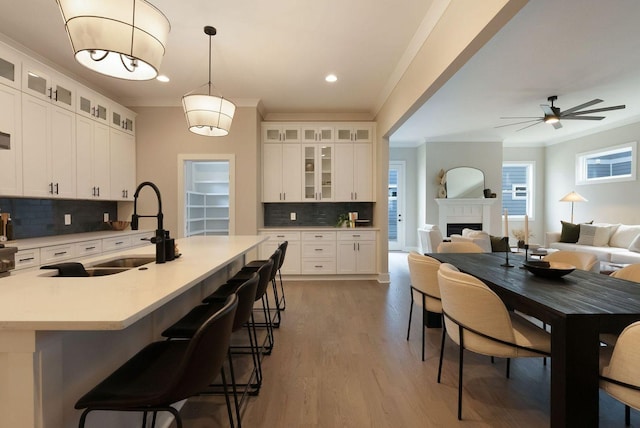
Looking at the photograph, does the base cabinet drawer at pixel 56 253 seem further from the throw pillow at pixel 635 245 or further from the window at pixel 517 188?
the window at pixel 517 188

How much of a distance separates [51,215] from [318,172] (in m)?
3.63

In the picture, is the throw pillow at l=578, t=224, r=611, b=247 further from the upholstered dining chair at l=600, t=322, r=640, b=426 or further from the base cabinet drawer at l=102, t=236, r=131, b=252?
the base cabinet drawer at l=102, t=236, r=131, b=252

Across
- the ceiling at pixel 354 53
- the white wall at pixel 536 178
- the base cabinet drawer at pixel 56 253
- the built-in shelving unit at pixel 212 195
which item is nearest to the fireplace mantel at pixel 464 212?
the white wall at pixel 536 178

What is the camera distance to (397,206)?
8297mm

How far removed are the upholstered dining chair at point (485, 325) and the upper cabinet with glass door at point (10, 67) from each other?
4035mm

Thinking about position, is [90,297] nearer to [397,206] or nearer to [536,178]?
[397,206]

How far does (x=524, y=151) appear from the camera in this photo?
7.97 metres

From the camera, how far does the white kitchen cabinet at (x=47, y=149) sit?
290 cm

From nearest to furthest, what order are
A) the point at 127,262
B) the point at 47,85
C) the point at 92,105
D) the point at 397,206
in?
1. the point at 127,262
2. the point at 47,85
3. the point at 92,105
4. the point at 397,206

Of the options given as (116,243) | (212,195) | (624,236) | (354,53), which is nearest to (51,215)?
(116,243)

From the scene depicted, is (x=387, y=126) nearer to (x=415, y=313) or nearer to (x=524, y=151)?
(x=415, y=313)

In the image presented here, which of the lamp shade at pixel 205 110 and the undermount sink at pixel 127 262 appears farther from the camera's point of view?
the lamp shade at pixel 205 110

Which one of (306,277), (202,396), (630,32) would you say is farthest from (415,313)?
(630,32)

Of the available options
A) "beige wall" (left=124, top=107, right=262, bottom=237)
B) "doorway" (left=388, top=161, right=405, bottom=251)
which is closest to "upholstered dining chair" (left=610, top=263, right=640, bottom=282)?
"beige wall" (left=124, top=107, right=262, bottom=237)
